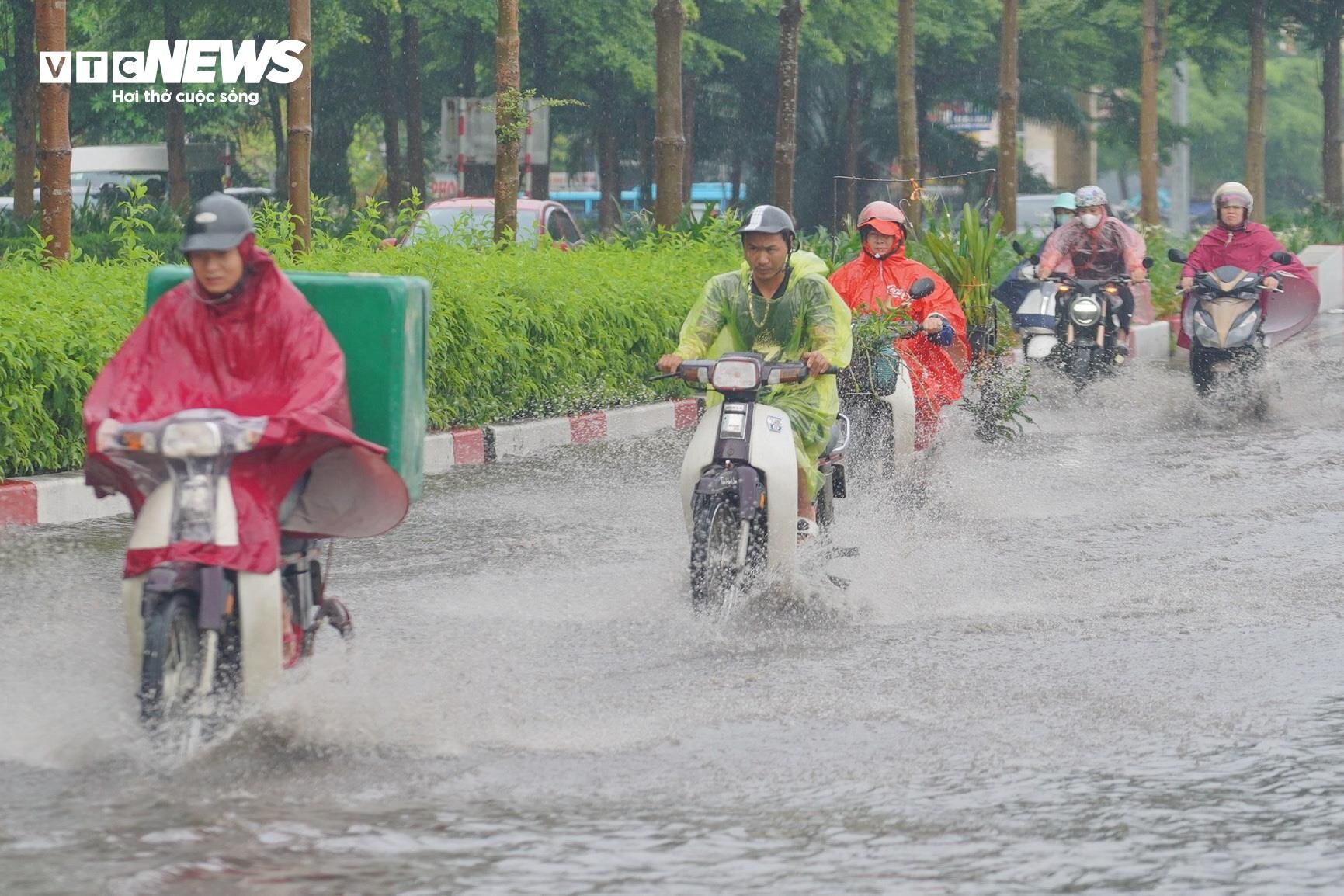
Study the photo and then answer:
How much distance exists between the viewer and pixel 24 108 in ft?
90.1

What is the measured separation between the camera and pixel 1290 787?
5516 millimetres

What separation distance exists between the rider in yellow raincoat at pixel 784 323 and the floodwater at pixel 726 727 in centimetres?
62

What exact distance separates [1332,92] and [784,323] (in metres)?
24.1

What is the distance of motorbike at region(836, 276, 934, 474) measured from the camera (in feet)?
33.9

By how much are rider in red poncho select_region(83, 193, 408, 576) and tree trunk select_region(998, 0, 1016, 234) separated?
1976 cm

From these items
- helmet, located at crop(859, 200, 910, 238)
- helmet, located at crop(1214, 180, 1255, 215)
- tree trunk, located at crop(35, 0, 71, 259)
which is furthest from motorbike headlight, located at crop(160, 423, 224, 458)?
helmet, located at crop(1214, 180, 1255, 215)

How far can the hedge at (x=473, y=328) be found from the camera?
34.9ft

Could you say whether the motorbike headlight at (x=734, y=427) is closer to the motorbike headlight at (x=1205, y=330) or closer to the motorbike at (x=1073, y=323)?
the motorbike headlight at (x=1205, y=330)

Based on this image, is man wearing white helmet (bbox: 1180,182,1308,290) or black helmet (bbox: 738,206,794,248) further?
man wearing white helmet (bbox: 1180,182,1308,290)

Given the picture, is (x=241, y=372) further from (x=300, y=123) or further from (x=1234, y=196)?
(x=1234, y=196)

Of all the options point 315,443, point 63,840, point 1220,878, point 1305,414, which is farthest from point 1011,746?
point 1305,414

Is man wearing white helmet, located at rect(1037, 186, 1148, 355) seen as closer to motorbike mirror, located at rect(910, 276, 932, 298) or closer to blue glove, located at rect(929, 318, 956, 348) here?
blue glove, located at rect(929, 318, 956, 348)

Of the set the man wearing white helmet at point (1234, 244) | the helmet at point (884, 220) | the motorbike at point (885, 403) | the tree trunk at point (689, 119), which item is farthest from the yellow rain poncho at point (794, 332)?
the tree trunk at point (689, 119)

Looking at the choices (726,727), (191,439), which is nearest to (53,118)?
(191,439)
